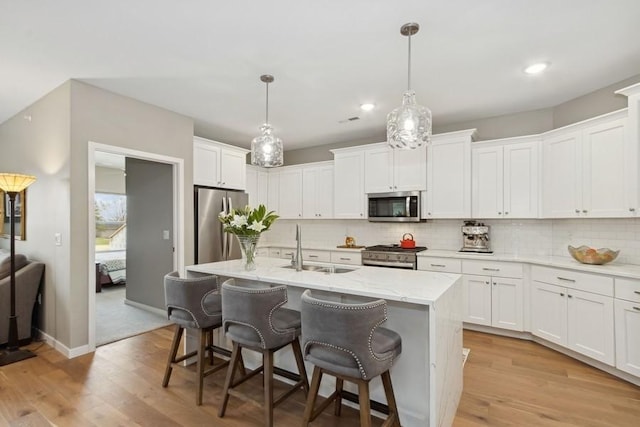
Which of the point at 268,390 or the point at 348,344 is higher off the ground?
the point at 348,344

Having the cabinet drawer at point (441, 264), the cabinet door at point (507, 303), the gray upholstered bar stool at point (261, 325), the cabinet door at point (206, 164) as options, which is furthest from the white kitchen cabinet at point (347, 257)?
the gray upholstered bar stool at point (261, 325)

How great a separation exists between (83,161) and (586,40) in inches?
180

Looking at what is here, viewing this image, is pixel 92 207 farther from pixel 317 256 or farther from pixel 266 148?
pixel 317 256

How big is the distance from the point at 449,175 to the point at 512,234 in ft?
3.60

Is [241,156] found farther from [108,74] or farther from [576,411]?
[576,411]

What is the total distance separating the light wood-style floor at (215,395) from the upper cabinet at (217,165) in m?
2.31

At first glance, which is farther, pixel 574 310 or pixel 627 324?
pixel 574 310

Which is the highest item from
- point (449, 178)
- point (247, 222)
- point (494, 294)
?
point (449, 178)

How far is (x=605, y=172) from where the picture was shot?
3.09m

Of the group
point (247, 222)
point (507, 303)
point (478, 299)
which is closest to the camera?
point (247, 222)

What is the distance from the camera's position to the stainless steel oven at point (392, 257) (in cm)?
425

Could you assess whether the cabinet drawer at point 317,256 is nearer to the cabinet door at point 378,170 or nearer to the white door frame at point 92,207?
the cabinet door at point 378,170

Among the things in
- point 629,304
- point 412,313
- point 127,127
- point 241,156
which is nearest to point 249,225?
point 412,313

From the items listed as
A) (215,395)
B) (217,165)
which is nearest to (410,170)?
(217,165)
